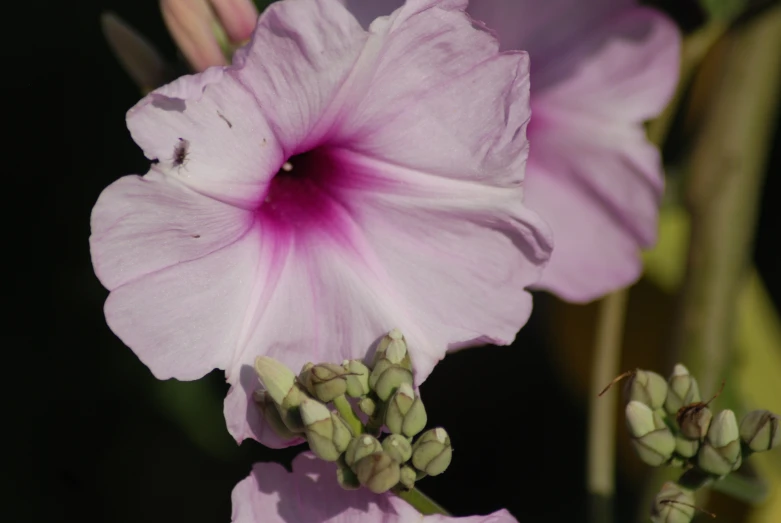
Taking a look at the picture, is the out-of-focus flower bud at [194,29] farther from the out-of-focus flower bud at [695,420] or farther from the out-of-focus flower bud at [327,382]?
the out-of-focus flower bud at [695,420]

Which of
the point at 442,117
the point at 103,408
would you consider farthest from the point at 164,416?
the point at 442,117

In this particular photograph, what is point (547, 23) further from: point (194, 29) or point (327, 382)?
point (327, 382)

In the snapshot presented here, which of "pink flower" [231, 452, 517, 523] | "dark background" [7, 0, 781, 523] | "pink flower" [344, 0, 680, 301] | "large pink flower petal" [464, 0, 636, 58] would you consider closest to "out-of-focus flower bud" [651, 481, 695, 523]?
"pink flower" [231, 452, 517, 523]

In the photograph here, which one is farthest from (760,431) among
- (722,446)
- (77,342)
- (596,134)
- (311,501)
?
(77,342)

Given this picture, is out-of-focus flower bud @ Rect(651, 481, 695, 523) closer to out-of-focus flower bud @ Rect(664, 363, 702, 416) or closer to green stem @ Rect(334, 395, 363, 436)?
out-of-focus flower bud @ Rect(664, 363, 702, 416)

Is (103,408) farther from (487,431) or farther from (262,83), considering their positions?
(262,83)

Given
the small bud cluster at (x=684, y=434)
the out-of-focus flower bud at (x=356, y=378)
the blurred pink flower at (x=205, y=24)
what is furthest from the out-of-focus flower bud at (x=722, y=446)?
the blurred pink flower at (x=205, y=24)

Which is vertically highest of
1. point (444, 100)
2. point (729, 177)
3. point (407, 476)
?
point (444, 100)
